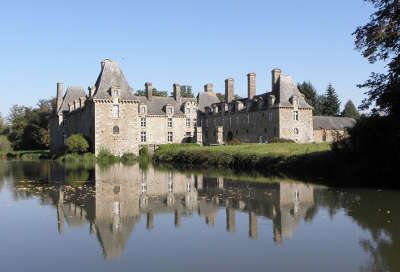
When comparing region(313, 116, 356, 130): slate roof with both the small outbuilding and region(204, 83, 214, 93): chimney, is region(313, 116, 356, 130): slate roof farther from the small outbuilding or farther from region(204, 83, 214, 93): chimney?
region(204, 83, 214, 93): chimney

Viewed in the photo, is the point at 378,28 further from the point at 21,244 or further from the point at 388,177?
the point at 21,244

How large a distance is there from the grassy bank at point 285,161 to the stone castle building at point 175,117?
1152 cm

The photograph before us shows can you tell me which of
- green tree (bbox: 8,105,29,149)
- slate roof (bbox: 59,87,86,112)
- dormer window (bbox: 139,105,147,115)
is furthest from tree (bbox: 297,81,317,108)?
green tree (bbox: 8,105,29,149)

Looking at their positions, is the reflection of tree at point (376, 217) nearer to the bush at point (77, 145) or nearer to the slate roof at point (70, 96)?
the bush at point (77, 145)

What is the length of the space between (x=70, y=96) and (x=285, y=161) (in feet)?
130

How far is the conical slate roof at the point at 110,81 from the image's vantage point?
45938mm

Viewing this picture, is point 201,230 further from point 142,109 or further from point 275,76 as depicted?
point 142,109

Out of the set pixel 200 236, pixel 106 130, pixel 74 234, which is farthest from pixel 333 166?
pixel 106 130

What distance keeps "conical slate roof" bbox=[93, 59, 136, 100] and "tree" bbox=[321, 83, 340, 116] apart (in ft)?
132

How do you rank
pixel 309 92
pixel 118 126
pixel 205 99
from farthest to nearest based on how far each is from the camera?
1. pixel 309 92
2. pixel 205 99
3. pixel 118 126

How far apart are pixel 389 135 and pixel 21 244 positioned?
1535 centimetres

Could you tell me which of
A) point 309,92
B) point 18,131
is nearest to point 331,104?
point 309,92

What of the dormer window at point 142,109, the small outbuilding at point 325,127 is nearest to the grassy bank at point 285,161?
the dormer window at point 142,109

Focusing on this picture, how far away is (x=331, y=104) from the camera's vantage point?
7475cm
